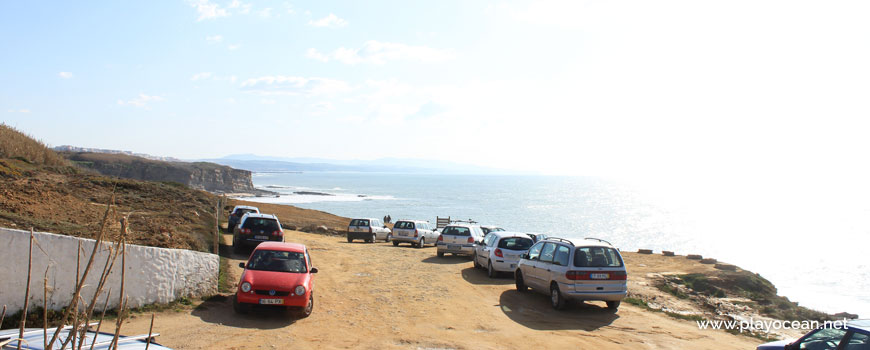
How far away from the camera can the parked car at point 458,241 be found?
76.8 ft

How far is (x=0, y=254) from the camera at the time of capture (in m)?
8.98

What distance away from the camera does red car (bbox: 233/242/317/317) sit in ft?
35.8

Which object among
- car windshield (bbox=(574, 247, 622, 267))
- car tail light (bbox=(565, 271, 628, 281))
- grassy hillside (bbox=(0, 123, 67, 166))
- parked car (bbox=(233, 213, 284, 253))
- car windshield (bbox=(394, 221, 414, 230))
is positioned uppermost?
grassy hillside (bbox=(0, 123, 67, 166))

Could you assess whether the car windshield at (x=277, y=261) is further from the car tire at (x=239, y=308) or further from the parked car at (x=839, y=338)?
the parked car at (x=839, y=338)

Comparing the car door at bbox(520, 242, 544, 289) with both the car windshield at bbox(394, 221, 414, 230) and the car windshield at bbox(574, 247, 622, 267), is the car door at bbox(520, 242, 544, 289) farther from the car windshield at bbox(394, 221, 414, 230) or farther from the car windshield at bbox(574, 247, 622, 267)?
the car windshield at bbox(394, 221, 414, 230)

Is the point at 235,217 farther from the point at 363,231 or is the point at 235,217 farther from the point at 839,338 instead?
the point at 839,338

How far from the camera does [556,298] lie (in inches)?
516

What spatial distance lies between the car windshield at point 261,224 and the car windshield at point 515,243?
8228 mm

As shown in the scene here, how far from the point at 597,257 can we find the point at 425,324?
4.49m

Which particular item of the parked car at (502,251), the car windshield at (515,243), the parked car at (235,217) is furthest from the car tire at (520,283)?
the parked car at (235,217)

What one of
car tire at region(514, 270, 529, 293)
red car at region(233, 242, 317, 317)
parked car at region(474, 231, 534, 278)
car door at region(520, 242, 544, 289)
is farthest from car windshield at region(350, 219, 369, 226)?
red car at region(233, 242, 317, 317)

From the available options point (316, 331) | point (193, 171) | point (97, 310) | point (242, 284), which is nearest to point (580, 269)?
point (316, 331)

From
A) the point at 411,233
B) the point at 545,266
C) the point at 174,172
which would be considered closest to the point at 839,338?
the point at 545,266

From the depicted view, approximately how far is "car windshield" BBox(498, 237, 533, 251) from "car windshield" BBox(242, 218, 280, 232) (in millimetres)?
8228
